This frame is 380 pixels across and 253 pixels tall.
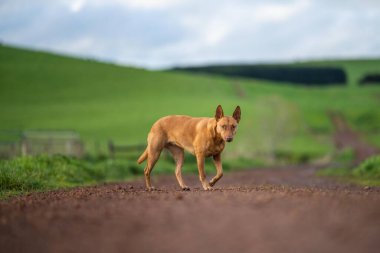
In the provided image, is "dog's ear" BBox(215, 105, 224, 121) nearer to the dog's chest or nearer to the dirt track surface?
the dog's chest

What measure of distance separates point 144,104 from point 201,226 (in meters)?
73.8

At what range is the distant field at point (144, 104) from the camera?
67688 mm

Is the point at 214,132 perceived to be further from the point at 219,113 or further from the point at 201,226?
the point at 201,226

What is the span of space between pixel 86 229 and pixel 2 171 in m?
8.74

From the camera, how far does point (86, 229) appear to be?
24.5 feet

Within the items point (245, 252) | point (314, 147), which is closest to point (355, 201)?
point (245, 252)

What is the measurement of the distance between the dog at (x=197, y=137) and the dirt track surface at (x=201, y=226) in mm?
3838

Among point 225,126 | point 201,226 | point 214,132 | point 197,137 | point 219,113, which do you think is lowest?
point 201,226

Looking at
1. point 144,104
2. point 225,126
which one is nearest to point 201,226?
point 225,126

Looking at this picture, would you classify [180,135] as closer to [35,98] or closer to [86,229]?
[86,229]

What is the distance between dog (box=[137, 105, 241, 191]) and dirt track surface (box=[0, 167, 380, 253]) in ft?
12.6

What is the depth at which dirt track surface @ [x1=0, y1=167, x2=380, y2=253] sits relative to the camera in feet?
21.5

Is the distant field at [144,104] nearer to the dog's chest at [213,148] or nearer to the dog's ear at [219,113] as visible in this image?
the dog's chest at [213,148]

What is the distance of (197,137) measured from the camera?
44.0 feet
